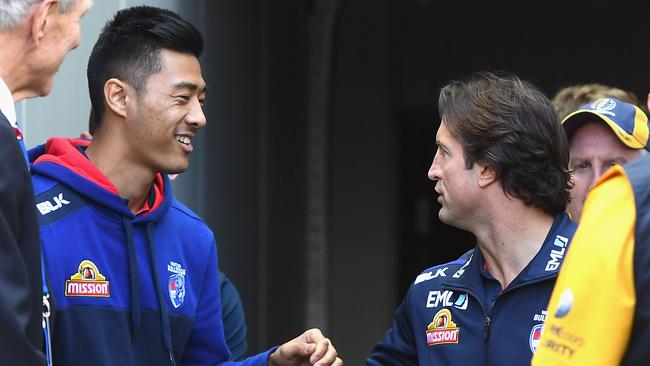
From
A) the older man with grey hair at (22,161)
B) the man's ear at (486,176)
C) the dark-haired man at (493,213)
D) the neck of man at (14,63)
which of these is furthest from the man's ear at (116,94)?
the man's ear at (486,176)

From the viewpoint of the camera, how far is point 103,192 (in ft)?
9.91

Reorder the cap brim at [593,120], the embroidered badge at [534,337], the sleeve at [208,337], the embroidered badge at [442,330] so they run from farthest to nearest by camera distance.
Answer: the cap brim at [593,120], the sleeve at [208,337], the embroidered badge at [442,330], the embroidered badge at [534,337]

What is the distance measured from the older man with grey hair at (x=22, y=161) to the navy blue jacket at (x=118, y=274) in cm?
56

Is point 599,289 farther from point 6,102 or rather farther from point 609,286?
point 6,102

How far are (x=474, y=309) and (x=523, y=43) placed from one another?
22.8 ft

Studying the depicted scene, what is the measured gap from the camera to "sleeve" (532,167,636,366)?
1873mm

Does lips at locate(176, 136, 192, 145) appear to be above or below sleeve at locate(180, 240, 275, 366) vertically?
above

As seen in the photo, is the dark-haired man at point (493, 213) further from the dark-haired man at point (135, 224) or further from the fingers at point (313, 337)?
the dark-haired man at point (135, 224)

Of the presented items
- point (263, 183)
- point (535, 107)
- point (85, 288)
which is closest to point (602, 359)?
point (535, 107)

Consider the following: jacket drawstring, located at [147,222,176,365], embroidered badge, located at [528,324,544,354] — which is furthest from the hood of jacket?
embroidered badge, located at [528,324,544,354]

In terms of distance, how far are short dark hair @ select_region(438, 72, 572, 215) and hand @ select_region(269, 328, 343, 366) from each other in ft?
2.10

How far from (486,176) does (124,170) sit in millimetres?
1043

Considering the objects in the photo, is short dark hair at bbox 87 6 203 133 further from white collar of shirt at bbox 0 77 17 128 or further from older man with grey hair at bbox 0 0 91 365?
white collar of shirt at bbox 0 77 17 128

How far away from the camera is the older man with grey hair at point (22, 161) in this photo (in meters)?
2.11
